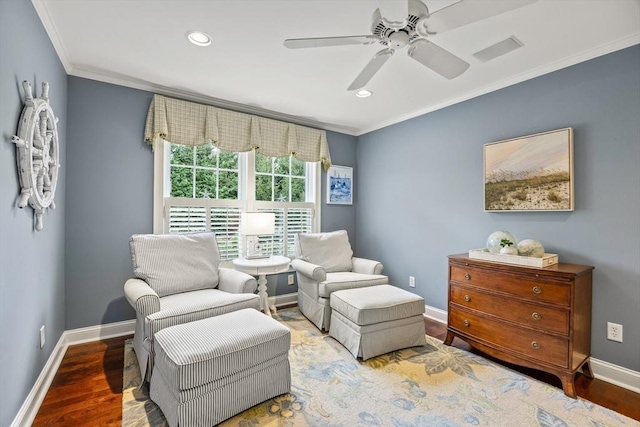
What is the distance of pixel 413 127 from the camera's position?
3590mm

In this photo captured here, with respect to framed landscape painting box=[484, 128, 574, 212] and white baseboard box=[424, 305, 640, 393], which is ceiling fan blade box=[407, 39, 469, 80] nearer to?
framed landscape painting box=[484, 128, 574, 212]

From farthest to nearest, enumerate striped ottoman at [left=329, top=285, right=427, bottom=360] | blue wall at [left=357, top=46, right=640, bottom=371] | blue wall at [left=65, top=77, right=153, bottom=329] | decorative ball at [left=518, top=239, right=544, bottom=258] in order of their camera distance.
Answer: blue wall at [left=65, top=77, right=153, bottom=329]
striped ottoman at [left=329, top=285, right=427, bottom=360]
decorative ball at [left=518, top=239, right=544, bottom=258]
blue wall at [left=357, top=46, right=640, bottom=371]

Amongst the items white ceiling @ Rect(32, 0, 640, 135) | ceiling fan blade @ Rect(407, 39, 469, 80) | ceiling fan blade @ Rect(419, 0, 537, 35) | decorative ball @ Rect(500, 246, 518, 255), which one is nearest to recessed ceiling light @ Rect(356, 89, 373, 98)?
white ceiling @ Rect(32, 0, 640, 135)

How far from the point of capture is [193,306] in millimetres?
2105

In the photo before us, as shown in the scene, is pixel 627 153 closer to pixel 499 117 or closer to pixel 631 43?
pixel 631 43

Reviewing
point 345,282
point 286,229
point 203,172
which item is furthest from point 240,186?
point 345,282

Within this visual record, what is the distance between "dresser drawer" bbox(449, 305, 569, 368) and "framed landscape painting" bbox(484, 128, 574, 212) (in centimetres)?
101

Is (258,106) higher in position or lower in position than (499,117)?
higher

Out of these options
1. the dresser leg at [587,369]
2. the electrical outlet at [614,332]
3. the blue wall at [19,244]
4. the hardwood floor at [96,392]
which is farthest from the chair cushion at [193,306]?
the electrical outlet at [614,332]

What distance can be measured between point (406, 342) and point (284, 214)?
81.7 inches

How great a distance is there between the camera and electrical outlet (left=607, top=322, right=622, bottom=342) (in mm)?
2094

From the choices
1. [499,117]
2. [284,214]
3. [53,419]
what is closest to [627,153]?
[499,117]

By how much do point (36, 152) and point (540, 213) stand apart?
358 cm

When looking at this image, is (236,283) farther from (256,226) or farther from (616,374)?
(616,374)
